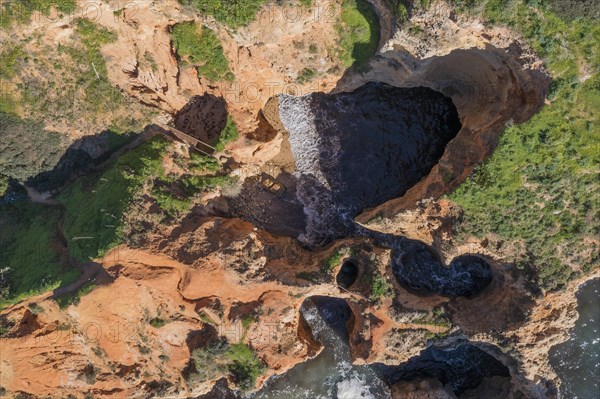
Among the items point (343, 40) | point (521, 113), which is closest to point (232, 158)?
point (343, 40)

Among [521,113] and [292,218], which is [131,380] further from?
[521,113]

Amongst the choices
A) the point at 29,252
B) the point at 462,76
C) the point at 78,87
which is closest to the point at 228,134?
the point at 78,87

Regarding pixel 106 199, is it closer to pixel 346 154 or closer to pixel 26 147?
pixel 26 147

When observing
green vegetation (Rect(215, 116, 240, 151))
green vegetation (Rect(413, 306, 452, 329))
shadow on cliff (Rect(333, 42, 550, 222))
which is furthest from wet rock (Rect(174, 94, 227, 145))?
green vegetation (Rect(413, 306, 452, 329))

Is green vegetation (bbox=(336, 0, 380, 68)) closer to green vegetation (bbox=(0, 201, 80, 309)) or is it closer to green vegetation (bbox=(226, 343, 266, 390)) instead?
green vegetation (bbox=(226, 343, 266, 390))

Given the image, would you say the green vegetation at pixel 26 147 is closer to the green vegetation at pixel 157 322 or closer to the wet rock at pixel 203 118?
the wet rock at pixel 203 118

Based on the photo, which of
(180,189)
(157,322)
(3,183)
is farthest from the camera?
(3,183)

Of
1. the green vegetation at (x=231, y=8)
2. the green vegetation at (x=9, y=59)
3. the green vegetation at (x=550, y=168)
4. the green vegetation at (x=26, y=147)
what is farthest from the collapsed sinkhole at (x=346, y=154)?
the green vegetation at (x=9, y=59)
